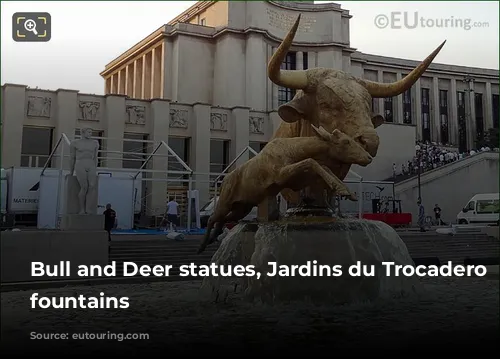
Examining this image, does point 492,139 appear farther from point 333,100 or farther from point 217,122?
point 217,122

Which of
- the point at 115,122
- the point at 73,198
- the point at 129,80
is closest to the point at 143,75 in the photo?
the point at 129,80

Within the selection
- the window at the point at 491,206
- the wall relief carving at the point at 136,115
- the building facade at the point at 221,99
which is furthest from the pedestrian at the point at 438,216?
the wall relief carving at the point at 136,115

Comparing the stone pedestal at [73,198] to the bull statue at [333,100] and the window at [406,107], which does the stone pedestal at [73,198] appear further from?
the window at [406,107]

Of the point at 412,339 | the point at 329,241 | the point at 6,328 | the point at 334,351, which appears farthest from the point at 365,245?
the point at 6,328

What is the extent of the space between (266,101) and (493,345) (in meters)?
41.6

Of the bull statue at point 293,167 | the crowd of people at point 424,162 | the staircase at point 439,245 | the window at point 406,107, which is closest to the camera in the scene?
the bull statue at point 293,167

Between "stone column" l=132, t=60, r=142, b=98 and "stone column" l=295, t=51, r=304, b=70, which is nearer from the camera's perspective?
"stone column" l=295, t=51, r=304, b=70

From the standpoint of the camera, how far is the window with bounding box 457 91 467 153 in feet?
139

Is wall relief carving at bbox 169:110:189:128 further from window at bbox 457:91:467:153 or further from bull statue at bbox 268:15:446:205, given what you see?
bull statue at bbox 268:15:446:205

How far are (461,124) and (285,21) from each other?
Answer: 18287 mm

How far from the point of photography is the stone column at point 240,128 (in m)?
36.4

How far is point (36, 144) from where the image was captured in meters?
32.5

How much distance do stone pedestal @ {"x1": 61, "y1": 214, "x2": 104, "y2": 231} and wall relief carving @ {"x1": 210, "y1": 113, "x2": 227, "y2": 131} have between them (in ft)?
81.4

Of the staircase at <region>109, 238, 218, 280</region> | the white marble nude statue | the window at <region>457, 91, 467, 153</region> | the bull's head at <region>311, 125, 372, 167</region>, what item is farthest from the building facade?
the bull's head at <region>311, 125, 372, 167</region>
